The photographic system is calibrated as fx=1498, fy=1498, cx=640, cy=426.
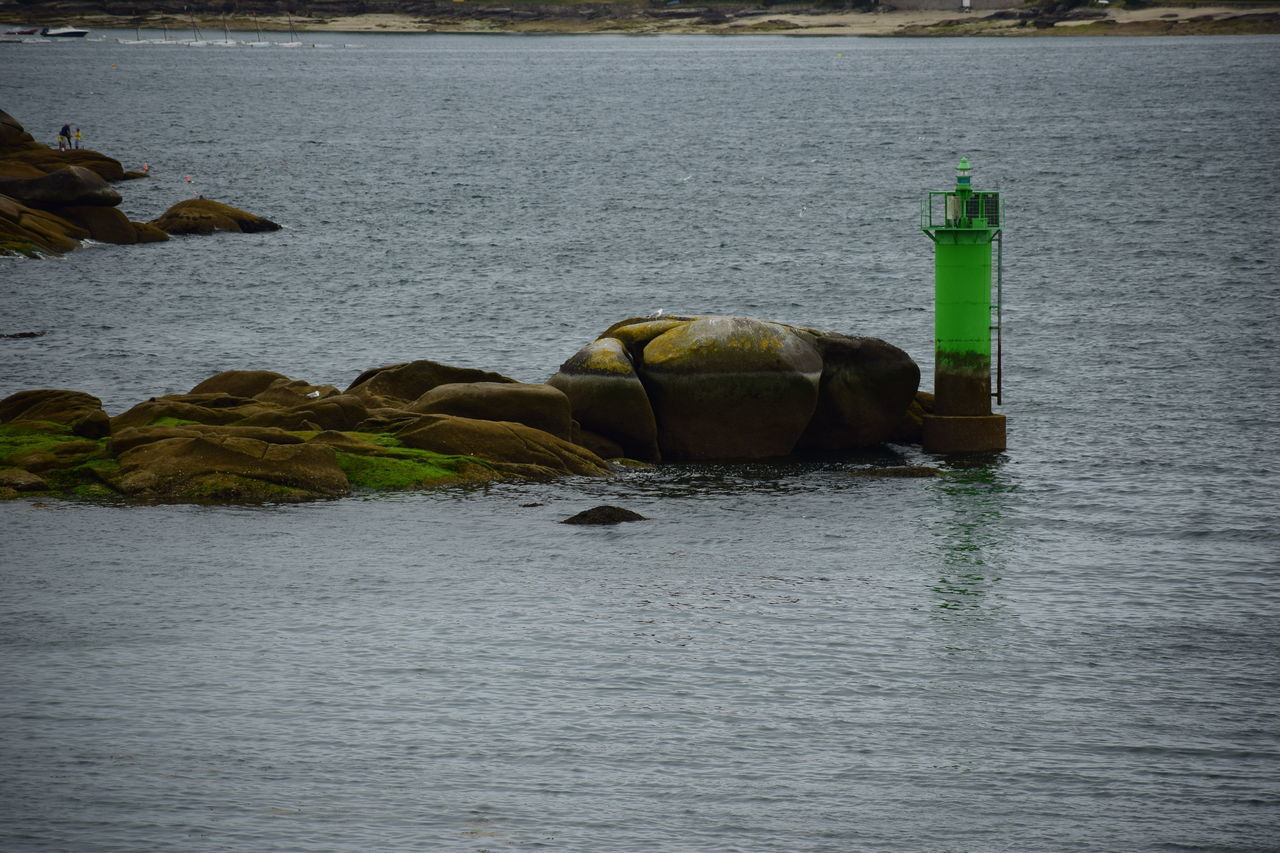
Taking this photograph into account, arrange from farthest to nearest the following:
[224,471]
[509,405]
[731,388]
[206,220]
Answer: [206,220] → [731,388] → [509,405] → [224,471]

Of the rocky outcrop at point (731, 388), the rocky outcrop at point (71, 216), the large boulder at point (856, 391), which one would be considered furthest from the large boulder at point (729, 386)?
the rocky outcrop at point (71, 216)

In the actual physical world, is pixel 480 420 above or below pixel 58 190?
below

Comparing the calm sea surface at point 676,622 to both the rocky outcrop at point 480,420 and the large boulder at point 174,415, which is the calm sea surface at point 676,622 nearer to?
the rocky outcrop at point 480,420

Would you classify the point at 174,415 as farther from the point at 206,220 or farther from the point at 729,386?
the point at 206,220

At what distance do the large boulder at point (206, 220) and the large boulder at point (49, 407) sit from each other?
37.8 meters

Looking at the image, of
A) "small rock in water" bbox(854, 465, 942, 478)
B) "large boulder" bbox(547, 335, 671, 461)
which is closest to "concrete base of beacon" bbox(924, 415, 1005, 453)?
"small rock in water" bbox(854, 465, 942, 478)

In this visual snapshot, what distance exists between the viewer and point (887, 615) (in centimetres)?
2197

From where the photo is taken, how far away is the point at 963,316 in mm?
30844

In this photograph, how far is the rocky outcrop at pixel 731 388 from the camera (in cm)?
2972

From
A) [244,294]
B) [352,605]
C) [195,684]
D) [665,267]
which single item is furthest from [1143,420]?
[244,294]

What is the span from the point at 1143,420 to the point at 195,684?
2369cm

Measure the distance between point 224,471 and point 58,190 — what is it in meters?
42.1

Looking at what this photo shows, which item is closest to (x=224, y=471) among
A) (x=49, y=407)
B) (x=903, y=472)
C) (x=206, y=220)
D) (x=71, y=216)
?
(x=49, y=407)

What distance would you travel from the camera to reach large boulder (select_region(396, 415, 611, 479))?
28562 mm
